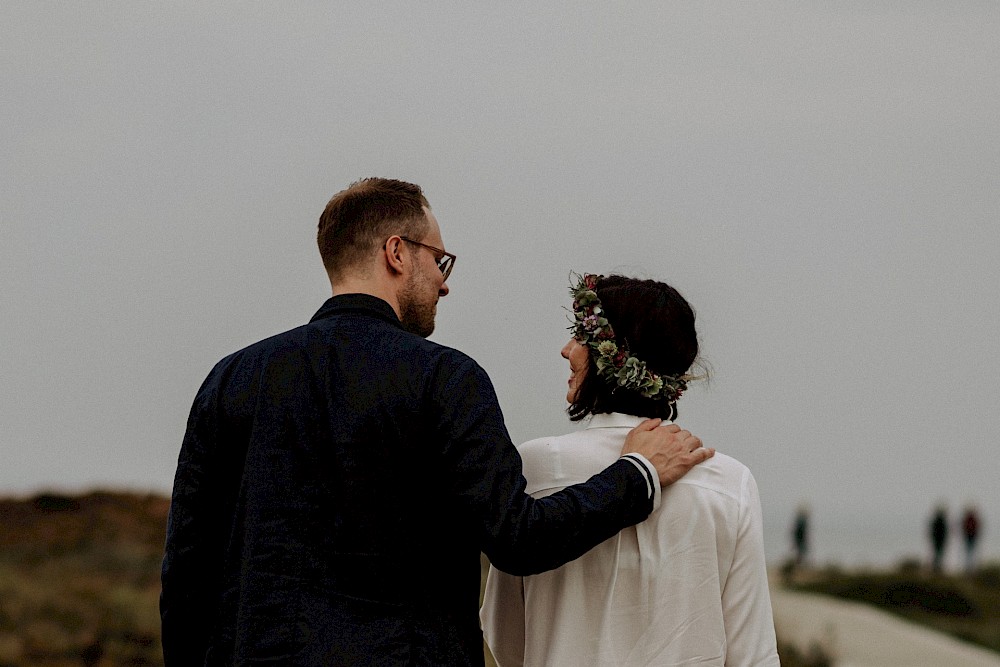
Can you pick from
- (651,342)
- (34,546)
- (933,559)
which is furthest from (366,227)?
(933,559)

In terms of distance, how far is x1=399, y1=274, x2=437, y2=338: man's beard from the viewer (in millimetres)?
3273

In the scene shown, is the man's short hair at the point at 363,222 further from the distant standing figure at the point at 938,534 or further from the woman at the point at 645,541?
the distant standing figure at the point at 938,534

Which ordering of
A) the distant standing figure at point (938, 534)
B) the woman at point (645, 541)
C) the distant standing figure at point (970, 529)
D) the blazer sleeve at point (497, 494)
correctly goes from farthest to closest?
the distant standing figure at point (970, 529), the distant standing figure at point (938, 534), the woman at point (645, 541), the blazer sleeve at point (497, 494)

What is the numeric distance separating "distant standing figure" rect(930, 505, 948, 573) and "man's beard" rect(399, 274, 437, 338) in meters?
22.8

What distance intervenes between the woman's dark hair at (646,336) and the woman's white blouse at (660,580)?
0.17ft

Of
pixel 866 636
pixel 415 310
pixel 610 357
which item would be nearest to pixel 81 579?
pixel 866 636

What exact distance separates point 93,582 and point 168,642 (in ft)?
34.7

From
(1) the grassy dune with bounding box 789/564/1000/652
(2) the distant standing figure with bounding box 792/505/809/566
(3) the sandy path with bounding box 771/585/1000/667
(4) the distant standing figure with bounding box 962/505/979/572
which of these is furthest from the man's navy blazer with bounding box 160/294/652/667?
(4) the distant standing figure with bounding box 962/505/979/572

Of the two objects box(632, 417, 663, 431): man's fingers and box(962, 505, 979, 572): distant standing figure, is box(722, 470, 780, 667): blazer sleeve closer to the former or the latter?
box(632, 417, 663, 431): man's fingers

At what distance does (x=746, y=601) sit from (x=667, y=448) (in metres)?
0.45

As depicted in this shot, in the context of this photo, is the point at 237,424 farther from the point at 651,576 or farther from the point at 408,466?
the point at 651,576

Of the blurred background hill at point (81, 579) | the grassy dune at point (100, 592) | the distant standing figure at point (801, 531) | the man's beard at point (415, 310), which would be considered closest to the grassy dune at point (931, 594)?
the grassy dune at point (100, 592)

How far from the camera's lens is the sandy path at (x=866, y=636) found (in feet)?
49.2

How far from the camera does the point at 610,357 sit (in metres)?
3.34
